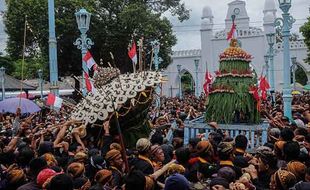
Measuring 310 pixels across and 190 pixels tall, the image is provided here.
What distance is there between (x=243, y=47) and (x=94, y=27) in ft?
53.5

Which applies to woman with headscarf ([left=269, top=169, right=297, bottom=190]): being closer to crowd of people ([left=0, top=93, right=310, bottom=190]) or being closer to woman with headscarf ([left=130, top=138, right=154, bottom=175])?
crowd of people ([left=0, top=93, right=310, bottom=190])

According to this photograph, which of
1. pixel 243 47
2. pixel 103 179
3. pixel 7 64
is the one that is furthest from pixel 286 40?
pixel 7 64

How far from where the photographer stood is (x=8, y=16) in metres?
32.5

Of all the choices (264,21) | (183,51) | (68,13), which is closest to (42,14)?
(68,13)

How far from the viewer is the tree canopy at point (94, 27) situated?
3128cm

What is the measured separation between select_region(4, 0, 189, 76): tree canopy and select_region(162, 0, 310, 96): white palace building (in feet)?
35.2

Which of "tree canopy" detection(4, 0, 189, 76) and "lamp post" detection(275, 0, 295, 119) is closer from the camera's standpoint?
"lamp post" detection(275, 0, 295, 119)

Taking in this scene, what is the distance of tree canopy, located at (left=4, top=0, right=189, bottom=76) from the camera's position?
31281 mm

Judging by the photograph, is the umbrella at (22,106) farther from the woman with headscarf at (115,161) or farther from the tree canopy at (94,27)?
the tree canopy at (94,27)

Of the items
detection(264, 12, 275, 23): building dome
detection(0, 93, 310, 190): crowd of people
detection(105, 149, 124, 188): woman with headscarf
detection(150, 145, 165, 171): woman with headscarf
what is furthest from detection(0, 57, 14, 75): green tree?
detection(105, 149, 124, 188): woman with headscarf

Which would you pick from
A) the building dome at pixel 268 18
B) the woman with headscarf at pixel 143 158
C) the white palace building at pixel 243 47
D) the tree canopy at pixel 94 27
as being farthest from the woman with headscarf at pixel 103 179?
the building dome at pixel 268 18

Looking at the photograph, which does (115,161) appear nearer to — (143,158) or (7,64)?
(143,158)

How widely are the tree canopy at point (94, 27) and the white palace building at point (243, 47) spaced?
10716 mm

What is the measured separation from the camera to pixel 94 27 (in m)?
32.1
